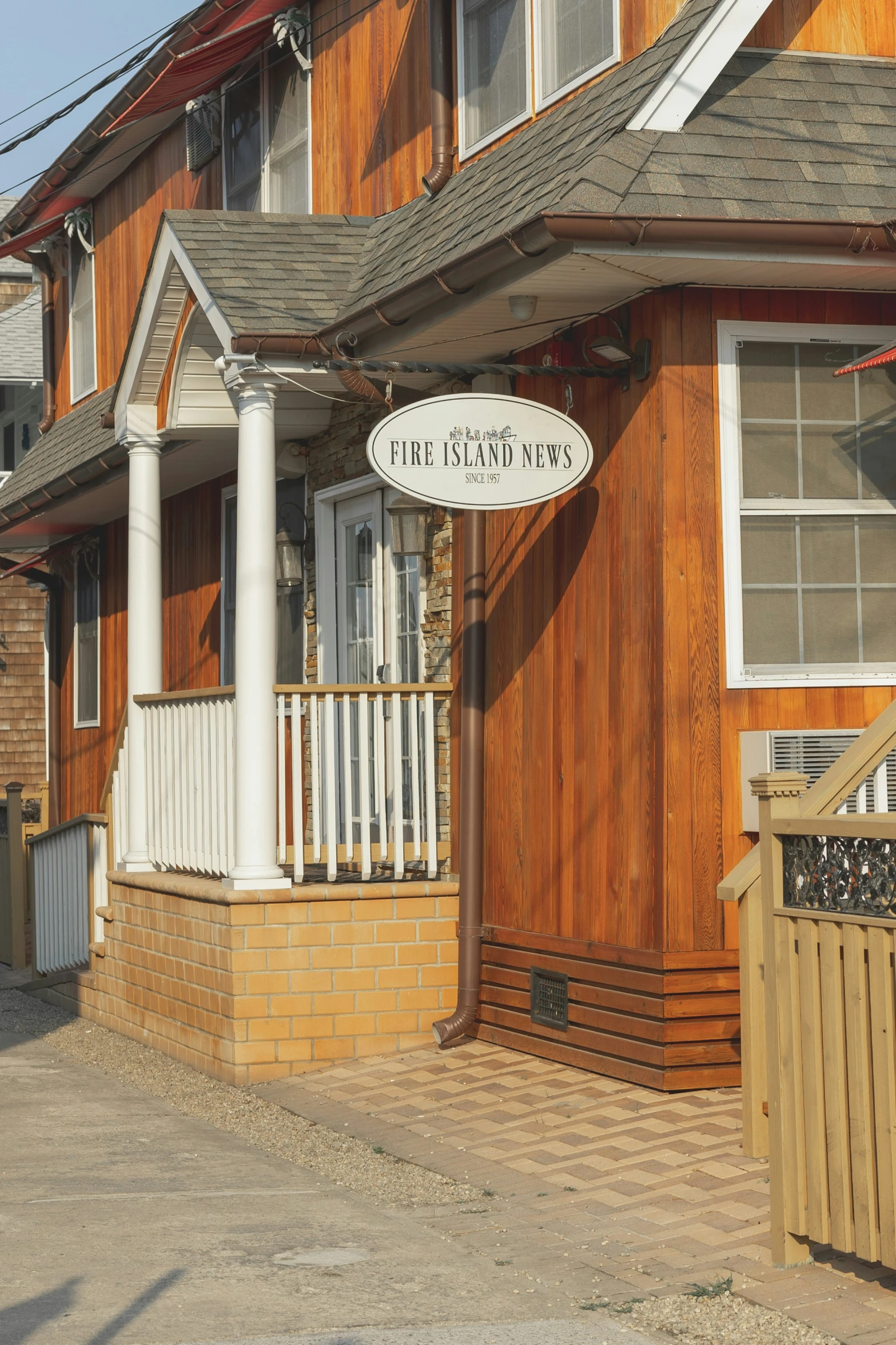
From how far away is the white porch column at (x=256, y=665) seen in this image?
907 cm

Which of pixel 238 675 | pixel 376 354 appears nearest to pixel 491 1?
pixel 376 354

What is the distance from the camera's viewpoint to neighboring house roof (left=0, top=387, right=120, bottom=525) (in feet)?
44.3

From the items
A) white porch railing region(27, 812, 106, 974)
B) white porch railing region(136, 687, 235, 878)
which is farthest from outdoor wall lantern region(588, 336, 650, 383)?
white porch railing region(27, 812, 106, 974)

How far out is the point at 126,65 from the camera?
11375 millimetres

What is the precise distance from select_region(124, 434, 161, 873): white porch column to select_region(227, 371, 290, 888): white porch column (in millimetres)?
2012

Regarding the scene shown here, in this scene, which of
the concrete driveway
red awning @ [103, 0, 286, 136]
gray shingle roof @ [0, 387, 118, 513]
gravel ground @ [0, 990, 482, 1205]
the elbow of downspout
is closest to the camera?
the concrete driveway

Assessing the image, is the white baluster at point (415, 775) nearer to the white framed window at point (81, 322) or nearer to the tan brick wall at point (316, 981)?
the tan brick wall at point (316, 981)

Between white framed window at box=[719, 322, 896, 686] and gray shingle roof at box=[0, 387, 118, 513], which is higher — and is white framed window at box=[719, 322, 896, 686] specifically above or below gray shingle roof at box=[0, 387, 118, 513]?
below

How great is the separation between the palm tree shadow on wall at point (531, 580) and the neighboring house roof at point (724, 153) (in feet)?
4.56

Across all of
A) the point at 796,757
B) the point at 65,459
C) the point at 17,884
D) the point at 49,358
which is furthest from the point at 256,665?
the point at 49,358

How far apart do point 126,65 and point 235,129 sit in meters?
2.08

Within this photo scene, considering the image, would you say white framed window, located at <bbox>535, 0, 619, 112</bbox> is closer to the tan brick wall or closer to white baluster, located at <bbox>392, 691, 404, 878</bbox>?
white baluster, located at <bbox>392, 691, 404, 878</bbox>

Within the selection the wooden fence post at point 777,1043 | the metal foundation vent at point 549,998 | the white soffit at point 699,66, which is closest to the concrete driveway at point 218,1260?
the wooden fence post at point 777,1043

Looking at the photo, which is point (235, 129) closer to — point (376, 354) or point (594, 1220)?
point (376, 354)
